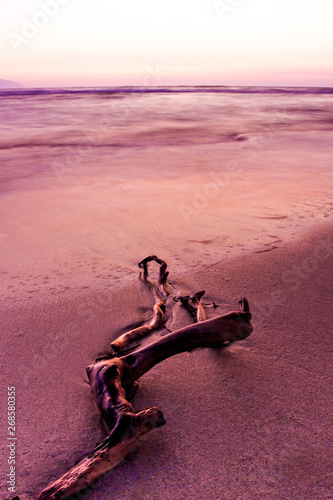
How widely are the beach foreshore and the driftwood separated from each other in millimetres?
105

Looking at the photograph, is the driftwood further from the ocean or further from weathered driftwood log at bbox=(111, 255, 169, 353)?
the ocean

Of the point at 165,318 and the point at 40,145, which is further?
the point at 40,145

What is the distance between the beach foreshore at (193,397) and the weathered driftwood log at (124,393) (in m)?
0.11

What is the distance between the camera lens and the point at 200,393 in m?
1.70

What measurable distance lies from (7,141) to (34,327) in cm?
1163

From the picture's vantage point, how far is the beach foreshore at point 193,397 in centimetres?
134

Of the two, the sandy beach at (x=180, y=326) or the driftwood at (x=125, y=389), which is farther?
the sandy beach at (x=180, y=326)

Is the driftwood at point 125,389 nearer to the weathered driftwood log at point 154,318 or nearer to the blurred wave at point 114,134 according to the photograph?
the weathered driftwood log at point 154,318

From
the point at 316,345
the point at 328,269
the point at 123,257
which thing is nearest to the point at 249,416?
the point at 316,345

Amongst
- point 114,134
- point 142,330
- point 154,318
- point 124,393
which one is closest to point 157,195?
point 154,318

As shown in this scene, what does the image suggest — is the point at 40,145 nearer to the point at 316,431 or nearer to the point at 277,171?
the point at 277,171

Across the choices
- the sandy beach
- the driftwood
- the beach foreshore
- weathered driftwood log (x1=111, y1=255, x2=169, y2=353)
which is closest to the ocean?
the sandy beach

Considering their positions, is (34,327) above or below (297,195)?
below

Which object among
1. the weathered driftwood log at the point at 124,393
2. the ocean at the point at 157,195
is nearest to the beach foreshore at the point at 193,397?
the weathered driftwood log at the point at 124,393
